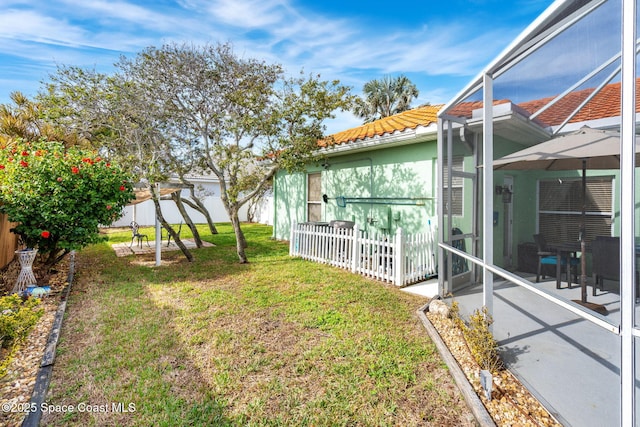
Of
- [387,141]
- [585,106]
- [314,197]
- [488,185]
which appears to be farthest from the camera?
[314,197]

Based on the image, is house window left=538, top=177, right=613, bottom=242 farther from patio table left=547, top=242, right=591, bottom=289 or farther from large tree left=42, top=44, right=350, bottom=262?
large tree left=42, top=44, right=350, bottom=262

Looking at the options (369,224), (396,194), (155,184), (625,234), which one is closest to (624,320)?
(625,234)

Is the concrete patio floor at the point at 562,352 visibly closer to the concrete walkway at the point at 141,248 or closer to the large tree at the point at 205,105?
the large tree at the point at 205,105

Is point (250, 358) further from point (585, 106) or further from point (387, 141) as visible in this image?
point (387, 141)

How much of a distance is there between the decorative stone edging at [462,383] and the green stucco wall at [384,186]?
371cm

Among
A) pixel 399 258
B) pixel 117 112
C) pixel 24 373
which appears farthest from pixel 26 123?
pixel 399 258

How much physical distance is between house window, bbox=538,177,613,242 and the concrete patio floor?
38cm

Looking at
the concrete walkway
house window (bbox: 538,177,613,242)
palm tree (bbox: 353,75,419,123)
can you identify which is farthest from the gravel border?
palm tree (bbox: 353,75,419,123)

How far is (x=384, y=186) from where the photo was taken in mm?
8117

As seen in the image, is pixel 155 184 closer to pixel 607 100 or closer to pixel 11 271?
pixel 11 271

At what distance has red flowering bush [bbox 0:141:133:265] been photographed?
207 inches

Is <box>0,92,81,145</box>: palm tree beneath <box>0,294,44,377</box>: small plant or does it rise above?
above

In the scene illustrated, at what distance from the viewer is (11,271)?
6188 millimetres

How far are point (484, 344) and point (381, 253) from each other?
3.43 m
